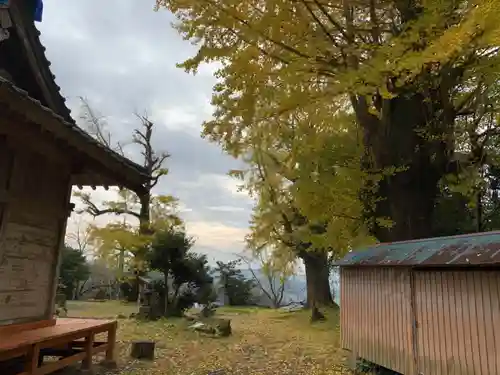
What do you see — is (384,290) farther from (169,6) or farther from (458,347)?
(169,6)

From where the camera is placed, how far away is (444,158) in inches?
314

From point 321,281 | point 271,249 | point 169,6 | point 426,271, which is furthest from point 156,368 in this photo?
point 321,281

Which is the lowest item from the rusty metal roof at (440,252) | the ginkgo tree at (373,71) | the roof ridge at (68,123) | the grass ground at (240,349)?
the grass ground at (240,349)

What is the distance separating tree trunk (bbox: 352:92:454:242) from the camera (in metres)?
7.84

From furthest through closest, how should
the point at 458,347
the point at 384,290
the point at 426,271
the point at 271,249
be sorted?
the point at 271,249, the point at 384,290, the point at 426,271, the point at 458,347

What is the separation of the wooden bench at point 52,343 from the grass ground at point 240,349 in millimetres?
724

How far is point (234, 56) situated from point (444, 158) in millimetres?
4722

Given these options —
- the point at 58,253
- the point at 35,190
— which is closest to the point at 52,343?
the point at 58,253

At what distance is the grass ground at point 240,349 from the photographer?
7570 mm

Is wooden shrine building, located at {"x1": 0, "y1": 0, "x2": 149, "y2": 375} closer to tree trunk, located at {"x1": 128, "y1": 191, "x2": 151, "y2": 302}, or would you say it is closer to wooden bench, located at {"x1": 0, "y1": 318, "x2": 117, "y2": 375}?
wooden bench, located at {"x1": 0, "y1": 318, "x2": 117, "y2": 375}

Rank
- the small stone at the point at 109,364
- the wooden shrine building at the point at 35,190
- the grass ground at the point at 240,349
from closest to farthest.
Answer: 1. the wooden shrine building at the point at 35,190
2. the small stone at the point at 109,364
3. the grass ground at the point at 240,349

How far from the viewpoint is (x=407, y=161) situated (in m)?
7.89

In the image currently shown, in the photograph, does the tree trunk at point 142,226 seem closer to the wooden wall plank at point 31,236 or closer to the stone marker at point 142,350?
the stone marker at point 142,350

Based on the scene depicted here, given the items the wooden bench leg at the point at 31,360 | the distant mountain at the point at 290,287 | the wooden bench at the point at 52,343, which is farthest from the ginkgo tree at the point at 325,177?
the distant mountain at the point at 290,287
